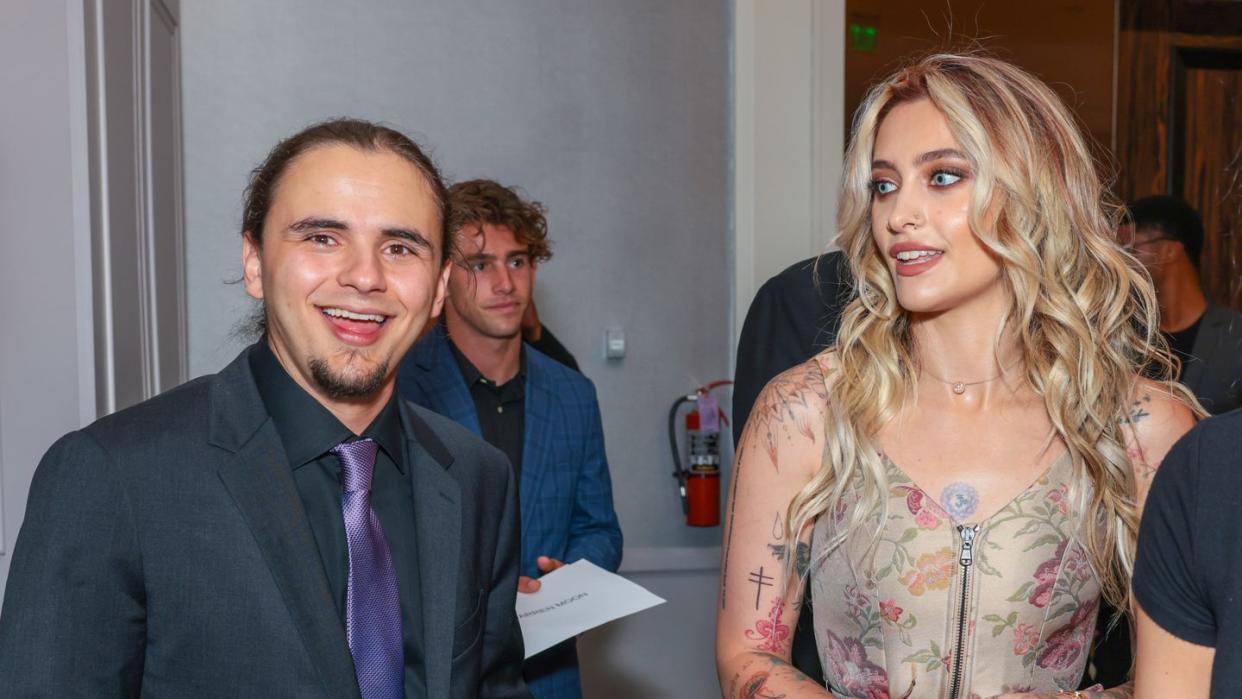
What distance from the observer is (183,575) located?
1377mm

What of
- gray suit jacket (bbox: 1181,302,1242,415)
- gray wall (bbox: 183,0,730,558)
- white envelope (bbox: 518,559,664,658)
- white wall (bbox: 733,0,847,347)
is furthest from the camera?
white wall (bbox: 733,0,847,347)

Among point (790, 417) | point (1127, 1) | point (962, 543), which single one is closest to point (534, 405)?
point (790, 417)

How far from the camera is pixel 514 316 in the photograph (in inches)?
111

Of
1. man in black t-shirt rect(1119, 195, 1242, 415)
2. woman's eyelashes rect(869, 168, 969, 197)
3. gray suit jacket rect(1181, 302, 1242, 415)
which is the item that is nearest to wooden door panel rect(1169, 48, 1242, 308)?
man in black t-shirt rect(1119, 195, 1242, 415)

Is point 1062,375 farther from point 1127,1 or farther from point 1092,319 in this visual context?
point 1127,1

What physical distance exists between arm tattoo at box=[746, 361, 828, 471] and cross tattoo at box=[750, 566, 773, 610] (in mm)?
150

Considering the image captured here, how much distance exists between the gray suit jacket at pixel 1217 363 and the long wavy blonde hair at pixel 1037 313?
33.4 inches

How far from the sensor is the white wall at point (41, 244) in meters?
2.66

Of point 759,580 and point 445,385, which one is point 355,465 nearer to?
point 759,580

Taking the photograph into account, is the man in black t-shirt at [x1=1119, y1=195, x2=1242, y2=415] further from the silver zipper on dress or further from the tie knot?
the tie knot

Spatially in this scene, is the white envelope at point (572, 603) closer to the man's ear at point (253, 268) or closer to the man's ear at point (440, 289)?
the man's ear at point (440, 289)

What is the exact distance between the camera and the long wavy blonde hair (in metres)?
1.70

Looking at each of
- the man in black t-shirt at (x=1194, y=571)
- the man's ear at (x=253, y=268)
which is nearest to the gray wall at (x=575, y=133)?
the man's ear at (x=253, y=268)

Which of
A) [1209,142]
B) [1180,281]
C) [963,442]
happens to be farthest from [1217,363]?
[1209,142]
